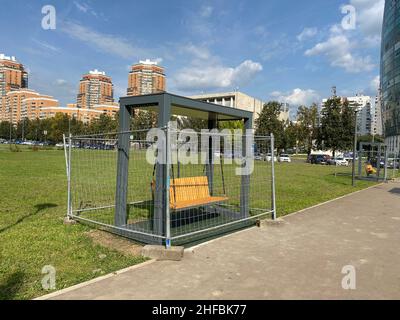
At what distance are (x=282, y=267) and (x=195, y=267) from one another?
1.26 metres

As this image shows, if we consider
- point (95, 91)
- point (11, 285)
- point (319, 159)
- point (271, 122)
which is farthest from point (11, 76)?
point (11, 285)

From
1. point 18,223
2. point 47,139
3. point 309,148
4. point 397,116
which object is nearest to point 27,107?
point 47,139

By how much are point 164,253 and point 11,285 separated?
2.03 metres

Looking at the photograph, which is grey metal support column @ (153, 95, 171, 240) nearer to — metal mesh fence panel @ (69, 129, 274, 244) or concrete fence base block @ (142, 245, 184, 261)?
metal mesh fence panel @ (69, 129, 274, 244)

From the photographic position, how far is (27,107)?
373 ft

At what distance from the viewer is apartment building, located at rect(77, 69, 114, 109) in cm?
10306

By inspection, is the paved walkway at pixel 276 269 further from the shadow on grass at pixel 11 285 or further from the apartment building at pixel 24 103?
the apartment building at pixel 24 103

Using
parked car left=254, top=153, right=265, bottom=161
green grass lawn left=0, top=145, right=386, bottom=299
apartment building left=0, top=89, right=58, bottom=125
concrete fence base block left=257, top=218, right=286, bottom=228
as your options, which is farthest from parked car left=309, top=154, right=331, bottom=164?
apartment building left=0, top=89, right=58, bottom=125

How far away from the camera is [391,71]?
239 feet

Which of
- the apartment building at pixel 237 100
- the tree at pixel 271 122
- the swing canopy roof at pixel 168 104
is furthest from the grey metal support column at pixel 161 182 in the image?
the apartment building at pixel 237 100

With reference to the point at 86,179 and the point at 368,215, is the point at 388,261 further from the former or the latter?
the point at 86,179

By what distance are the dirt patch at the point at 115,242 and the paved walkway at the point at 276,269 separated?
816 millimetres

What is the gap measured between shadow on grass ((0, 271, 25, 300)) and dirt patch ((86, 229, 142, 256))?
1.55 m

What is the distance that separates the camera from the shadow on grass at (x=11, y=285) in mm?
3956
